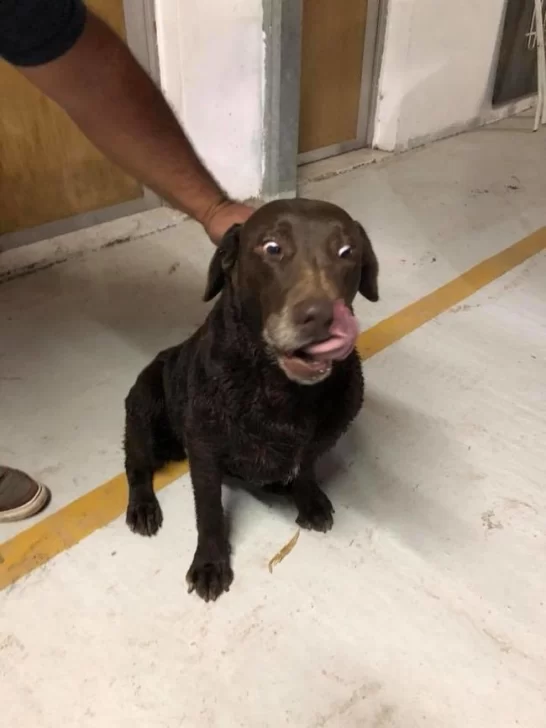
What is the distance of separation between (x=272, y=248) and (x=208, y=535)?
0.60 metres

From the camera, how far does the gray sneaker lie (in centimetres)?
145

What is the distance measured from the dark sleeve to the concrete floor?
2.88ft

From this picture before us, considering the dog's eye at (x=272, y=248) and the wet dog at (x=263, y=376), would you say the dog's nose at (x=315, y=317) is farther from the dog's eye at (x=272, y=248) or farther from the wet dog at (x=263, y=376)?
the dog's eye at (x=272, y=248)

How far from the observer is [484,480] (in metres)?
1.62

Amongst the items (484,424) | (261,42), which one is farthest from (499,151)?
(484,424)

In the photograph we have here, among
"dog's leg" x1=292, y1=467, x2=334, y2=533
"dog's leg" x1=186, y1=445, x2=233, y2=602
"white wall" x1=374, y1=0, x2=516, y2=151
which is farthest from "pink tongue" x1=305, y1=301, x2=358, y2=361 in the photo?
"white wall" x1=374, y1=0, x2=516, y2=151

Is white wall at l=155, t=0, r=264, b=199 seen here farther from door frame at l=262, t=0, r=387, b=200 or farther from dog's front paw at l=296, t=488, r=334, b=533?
dog's front paw at l=296, t=488, r=334, b=533

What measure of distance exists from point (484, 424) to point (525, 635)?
0.63m

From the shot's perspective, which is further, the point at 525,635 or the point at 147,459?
the point at 147,459

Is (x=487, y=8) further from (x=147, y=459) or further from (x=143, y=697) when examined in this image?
(x=143, y=697)

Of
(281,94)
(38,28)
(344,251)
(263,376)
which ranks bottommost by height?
(281,94)

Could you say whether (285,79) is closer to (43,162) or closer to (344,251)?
(43,162)

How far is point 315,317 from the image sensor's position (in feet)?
3.12

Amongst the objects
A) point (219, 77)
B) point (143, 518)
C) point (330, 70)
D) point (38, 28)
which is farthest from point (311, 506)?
point (330, 70)
